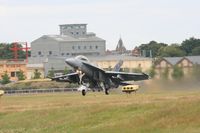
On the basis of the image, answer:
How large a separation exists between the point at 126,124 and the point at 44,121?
9753 millimetres

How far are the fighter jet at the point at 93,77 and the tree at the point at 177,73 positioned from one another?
10.00ft

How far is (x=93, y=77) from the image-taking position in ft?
253

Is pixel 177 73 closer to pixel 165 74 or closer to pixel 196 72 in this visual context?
pixel 165 74

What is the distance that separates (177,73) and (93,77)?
9322mm

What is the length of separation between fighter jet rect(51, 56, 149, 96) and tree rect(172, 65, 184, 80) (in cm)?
305

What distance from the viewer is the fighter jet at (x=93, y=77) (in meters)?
74.9

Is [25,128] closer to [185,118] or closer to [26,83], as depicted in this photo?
[185,118]

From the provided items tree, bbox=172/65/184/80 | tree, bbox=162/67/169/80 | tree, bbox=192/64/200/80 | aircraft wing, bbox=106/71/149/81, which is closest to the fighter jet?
aircraft wing, bbox=106/71/149/81

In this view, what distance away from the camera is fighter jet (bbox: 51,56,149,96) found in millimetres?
74875

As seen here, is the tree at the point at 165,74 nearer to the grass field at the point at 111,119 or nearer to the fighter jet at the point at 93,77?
the fighter jet at the point at 93,77

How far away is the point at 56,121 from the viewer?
153 ft

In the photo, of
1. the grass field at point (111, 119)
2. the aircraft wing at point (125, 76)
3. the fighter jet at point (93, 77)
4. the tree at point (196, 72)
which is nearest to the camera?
the grass field at point (111, 119)

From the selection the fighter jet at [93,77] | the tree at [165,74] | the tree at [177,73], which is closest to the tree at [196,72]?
the tree at [177,73]

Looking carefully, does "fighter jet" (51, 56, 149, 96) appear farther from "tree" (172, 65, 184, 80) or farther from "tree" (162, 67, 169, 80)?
"tree" (172, 65, 184, 80)
